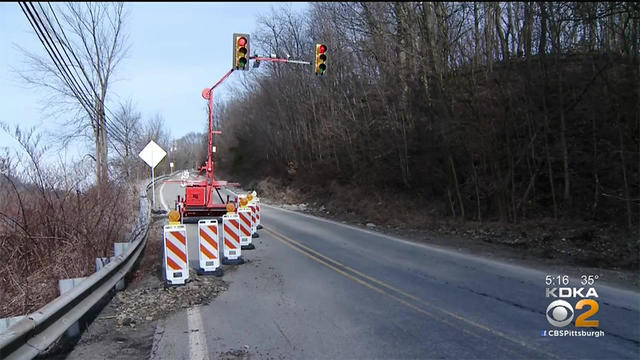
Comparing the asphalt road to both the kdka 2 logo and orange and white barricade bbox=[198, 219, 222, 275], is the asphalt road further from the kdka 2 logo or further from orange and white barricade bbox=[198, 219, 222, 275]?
orange and white barricade bbox=[198, 219, 222, 275]

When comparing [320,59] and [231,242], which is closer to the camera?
[231,242]

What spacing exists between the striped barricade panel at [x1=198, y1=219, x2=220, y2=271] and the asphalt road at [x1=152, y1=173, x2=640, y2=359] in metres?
0.43

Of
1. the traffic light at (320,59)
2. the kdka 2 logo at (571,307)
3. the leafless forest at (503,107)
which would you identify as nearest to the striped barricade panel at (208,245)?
the kdka 2 logo at (571,307)

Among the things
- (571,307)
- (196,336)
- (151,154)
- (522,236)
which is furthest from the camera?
(151,154)

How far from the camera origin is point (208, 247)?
9609 mm

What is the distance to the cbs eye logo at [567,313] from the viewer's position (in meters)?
6.41

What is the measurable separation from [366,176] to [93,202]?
65.4 feet

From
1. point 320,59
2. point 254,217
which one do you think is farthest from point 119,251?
point 320,59

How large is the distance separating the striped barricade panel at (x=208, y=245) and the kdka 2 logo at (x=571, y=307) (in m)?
6.04

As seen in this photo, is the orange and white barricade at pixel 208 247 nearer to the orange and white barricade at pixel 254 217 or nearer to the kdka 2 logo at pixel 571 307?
the kdka 2 logo at pixel 571 307

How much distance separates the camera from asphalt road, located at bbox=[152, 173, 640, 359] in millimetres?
5469

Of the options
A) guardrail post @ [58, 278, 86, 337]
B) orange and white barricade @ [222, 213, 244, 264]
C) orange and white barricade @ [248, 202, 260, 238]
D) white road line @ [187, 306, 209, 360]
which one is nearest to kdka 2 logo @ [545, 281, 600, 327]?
white road line @ [187, 306, 209, 360]

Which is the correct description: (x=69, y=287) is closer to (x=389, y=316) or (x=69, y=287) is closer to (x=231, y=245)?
(x=389, y=316)

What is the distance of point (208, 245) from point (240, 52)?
772 centimetres
